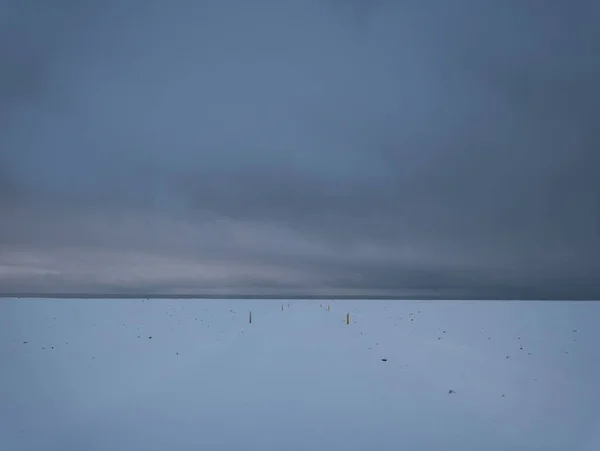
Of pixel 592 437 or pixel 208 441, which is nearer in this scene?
pixel 208 441

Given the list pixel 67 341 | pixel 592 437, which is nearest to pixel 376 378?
pixel 592 437

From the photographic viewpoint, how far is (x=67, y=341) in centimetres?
1638

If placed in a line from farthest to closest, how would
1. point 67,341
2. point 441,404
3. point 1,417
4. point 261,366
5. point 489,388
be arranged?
point 67,341, point 261,366, point 489,388, point 441,404, point 1,417

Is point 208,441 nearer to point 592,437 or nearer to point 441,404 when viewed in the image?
point 441,404

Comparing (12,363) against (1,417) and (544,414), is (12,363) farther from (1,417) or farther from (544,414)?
(544,414)

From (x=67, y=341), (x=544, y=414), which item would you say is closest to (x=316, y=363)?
(x=544, y=414)

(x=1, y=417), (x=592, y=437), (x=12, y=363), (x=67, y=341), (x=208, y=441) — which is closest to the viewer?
(x=208, y=441)

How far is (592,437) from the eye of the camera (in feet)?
20.0

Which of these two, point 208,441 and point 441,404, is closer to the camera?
point 208,441

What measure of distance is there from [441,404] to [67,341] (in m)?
14.0

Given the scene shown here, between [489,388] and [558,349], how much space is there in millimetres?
7490

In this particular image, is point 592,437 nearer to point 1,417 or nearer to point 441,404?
point 441,404

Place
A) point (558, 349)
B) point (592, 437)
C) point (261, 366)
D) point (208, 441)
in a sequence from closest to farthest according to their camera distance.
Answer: point (208, 441), point (592, 437), point (261, 366), point (558, 349)

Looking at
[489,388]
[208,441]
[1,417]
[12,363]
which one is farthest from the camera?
[12,363]
